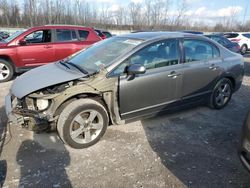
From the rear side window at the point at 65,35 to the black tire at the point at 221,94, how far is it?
5.01 meters

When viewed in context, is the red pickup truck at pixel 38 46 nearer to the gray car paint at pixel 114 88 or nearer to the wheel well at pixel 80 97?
the gray car paint at pixel 114 88

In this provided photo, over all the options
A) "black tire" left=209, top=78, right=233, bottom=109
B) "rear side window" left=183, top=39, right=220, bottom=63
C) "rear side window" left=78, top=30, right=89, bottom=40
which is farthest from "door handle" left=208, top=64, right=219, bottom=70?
"rear side window" left=78, top=30, right=89, bottom=40

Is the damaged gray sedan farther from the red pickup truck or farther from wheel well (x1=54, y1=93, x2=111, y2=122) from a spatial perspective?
the red pickup truck

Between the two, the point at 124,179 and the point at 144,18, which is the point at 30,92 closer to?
the point at 124,179

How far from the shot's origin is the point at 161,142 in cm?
360

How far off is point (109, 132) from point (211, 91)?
86.4 inches

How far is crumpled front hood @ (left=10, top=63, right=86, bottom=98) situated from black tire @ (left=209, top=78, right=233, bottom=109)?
275cm

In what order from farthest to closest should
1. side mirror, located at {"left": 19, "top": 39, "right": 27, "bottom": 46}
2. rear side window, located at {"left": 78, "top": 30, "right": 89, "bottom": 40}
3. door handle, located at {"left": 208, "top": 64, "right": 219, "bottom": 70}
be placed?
rear side window, located at {"left": 78, "top": 30, "right": 89, "bottom": 40}, side mirror, located at {"left": 19, "top": 39, "right": 27, "bottom": 46}, door handle, located at {"left": 208, "top": 64, "right": 219, "bottom": 70}

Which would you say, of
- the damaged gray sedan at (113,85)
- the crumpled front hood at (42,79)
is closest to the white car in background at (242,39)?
the damaged gray sedan at (113,85)

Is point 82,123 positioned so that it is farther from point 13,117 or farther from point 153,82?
point 153,82

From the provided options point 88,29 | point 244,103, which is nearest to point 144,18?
point 88,29

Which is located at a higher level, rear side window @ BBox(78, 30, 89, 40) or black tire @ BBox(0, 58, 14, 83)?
rear side window @ BBox(78, 30, 89, 40)

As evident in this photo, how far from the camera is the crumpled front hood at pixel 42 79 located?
3.25 metres

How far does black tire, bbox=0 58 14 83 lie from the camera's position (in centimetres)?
684
